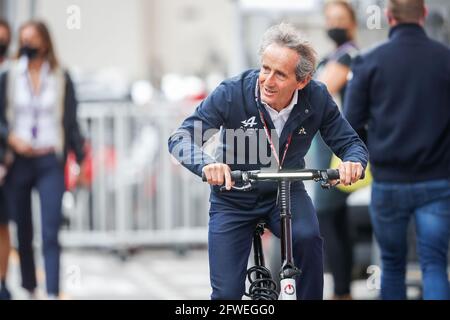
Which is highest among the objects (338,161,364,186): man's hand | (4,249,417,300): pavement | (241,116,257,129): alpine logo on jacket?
(241,116,257,129): alpine logo on jacket

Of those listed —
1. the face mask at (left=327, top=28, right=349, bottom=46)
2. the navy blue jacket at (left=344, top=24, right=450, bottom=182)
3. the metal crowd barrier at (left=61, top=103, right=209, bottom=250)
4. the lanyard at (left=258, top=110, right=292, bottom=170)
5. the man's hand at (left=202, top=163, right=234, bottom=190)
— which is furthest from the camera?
the metal crowd barrier at (left=61, top=103, right=209, bottom=250)

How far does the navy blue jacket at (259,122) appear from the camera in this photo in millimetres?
5785

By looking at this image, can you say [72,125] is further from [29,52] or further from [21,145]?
[29,52]

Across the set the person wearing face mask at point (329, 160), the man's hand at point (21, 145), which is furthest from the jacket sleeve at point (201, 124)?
the man's hand at point (21, 145)

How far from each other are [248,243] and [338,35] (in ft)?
10.7

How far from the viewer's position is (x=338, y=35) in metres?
8.91

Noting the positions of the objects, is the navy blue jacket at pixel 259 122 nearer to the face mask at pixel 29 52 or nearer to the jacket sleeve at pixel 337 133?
the jacket sleeve at pixel 337 133

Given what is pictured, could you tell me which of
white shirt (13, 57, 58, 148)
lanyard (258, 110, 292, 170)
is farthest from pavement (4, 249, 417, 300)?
lanyard (258, 110, 292, 170)

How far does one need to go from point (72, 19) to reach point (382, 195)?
9.96ft

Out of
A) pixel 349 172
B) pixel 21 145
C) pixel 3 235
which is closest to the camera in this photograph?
pixel 349 172

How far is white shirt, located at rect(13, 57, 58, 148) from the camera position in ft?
31.2

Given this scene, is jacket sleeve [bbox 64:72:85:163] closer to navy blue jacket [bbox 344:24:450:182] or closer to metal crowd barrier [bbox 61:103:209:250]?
navy blue jacket [bbox 344:24:450:182]

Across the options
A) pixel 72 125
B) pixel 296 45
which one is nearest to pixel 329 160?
A: pixel 72 125

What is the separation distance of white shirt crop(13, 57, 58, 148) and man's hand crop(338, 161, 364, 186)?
4.33 meters
